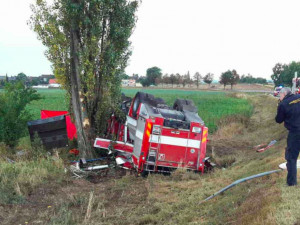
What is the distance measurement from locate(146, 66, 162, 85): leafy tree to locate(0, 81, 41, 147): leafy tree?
306 ft

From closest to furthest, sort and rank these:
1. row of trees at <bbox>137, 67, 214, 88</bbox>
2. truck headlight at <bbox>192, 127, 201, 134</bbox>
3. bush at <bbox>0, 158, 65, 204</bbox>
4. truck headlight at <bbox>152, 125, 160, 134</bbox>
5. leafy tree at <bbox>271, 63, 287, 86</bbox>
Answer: bush at <bbox>0, 158, 65, 204</bbox>
truck headlight at <bbox>152, 125, 160, 134</bbox>
truck headlight at <bbox>192, 127, 201, 134</bbox>
leafy tree at <bbox>271, 63, 287, 86</bbox>
row of trees at <bbox>137, 67, 214, 88</bbox>

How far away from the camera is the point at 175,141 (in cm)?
888

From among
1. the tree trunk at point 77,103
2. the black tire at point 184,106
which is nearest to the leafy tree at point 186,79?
the tree trunk at point 77,103

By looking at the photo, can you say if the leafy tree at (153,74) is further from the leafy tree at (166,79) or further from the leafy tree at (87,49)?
the leafy tree at (87,49)

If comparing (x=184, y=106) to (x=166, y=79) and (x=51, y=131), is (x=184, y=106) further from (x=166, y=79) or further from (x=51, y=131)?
(x=166, y=79)

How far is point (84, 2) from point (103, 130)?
442 centimetres

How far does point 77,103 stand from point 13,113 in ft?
7.30

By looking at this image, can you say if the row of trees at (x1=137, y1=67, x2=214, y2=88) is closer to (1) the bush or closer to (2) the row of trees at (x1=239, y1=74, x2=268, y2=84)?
(2) the row of trees at (x1=239, y1=74, x2=268, y2=84)

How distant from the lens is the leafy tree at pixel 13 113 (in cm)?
1102

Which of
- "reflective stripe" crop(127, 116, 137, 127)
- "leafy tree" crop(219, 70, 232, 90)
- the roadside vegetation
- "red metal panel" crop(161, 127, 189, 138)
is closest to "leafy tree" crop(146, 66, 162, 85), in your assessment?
"leafy tree" crop(219, 70, 232, 90)

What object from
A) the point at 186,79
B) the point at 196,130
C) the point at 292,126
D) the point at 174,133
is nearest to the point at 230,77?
the point at 186,79

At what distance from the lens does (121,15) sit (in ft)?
37.3

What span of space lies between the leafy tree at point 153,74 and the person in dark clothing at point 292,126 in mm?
99081

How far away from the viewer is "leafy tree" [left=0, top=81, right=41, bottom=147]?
11.0 metres
